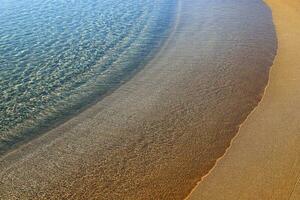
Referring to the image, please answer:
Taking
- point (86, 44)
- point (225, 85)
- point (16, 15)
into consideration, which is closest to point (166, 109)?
point (225, 85)

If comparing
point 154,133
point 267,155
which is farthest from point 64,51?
point 267,155

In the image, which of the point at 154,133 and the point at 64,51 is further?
the point at 64,51

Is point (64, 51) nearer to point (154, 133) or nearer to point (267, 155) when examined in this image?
point (154, 133)

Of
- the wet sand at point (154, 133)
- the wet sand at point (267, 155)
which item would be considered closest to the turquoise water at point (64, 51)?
the wet sand at point (154, 133)

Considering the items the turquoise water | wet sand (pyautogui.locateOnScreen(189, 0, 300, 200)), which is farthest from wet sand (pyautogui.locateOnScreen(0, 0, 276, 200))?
the turquoise water

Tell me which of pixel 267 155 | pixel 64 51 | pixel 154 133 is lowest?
pixel 64 51

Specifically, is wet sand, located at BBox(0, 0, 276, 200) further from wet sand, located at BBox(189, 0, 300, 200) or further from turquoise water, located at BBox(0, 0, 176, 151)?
turquoise water, located at BBox(0, 0, 176, 151)
